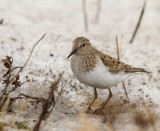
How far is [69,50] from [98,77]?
2475 millimetres

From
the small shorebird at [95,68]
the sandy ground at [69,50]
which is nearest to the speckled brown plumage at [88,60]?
the small shorebird at [95,68]

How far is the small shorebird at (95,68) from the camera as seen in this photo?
7070 millimetres

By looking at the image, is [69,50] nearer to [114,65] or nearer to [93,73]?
[114,65]

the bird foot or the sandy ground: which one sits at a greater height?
the sandy ground

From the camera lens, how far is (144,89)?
8.42 m

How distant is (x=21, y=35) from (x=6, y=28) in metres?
0.32

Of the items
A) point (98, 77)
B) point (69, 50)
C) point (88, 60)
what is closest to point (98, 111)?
point (98, 77)

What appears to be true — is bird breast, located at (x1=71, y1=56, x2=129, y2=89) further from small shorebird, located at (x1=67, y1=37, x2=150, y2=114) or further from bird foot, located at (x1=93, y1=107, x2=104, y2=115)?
bird foot, located at (x1=93, y1=107, x2=104, y2=115)

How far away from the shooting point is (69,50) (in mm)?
9453

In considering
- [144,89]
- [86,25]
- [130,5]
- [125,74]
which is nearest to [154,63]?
[144,89]

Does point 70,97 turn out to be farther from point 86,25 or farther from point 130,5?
point 130,5

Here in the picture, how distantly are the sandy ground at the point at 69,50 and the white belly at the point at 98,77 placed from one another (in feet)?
1.03

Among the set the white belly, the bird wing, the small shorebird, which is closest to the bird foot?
the small shorebird

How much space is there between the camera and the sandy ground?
6.96 m
